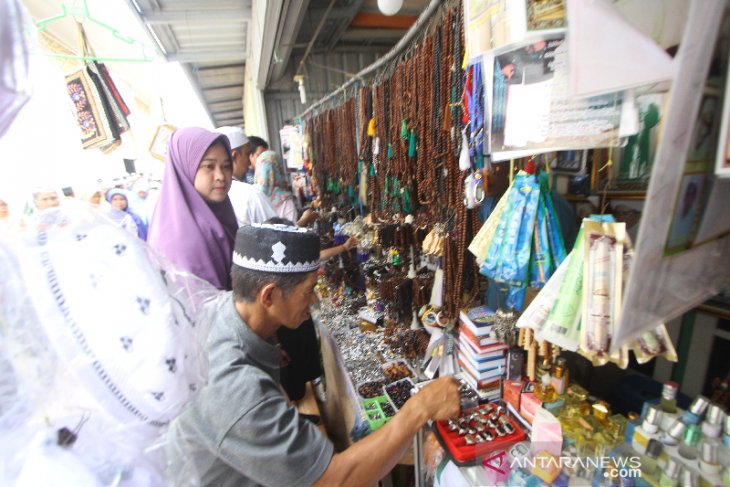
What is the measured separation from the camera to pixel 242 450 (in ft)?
3.14

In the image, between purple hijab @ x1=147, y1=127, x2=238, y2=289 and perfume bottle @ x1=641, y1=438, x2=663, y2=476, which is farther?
purple hijab @ x1=147, y1=127, x2=238, y2=289

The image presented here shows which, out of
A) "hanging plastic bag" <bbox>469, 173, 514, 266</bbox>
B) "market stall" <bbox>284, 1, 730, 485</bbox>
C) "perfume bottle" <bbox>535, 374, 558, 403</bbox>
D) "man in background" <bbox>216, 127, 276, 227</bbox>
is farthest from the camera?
"man in background" <bbox>216, 127, 276, 227</bbox>

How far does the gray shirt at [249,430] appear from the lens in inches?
37.7

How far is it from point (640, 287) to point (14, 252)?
45.2 inches

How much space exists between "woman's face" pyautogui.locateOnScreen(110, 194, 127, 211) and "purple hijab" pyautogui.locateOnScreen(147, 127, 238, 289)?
290 centimetres

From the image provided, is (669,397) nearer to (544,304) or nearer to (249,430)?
(544,304)

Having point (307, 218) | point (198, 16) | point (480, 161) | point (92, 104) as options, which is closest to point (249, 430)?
point (480, 161)

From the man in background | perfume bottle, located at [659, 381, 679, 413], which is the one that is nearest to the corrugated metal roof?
the man in background

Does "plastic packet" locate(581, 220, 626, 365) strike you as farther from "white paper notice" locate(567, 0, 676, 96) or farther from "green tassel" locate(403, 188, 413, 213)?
"green tassel" locate(403, 188, 413, 213)

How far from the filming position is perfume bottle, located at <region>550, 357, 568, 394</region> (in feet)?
4.69

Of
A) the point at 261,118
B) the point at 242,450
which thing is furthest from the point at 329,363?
the point at 261,118

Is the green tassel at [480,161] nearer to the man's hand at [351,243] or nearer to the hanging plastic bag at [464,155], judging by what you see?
the hanging plastic bag at [464,155]

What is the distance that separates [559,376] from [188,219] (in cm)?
201

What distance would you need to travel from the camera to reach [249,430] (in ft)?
3.13
